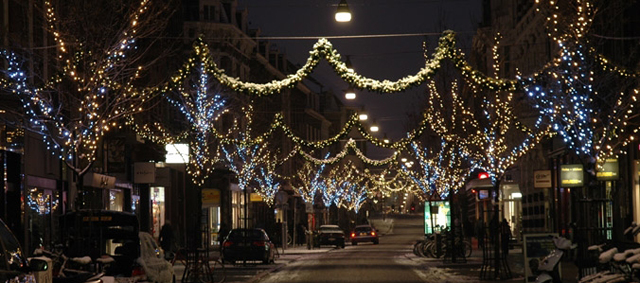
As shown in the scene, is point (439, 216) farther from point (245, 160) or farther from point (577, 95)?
point (577, 95)

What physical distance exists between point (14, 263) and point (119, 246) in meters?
10.5

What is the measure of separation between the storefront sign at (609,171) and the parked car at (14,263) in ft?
77.3

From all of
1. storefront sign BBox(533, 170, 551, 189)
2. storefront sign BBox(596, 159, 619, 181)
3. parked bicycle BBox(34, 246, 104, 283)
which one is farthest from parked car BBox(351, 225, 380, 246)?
parked bicycle BBox(34, 246, 104, 283)

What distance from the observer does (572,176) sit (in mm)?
29141

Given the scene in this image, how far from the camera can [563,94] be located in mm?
32688

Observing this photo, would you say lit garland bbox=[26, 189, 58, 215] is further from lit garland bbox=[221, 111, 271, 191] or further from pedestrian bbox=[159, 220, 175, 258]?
lit garland bbox=[221, 111, 271, 191]

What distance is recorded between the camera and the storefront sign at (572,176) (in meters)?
29.0

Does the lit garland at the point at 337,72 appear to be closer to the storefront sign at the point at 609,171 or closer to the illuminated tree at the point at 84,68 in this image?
the illuminated tree at the point at 84,68

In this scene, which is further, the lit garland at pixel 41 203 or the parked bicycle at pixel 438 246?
the parked bicycle at pixel 438 246

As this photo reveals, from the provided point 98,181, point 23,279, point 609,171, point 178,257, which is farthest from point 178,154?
point 23,279

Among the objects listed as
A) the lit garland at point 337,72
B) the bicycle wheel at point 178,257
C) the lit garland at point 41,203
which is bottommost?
the bicycle wheel at point 178,257

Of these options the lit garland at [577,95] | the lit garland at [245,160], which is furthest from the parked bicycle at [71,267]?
the lit garland at [245,160]

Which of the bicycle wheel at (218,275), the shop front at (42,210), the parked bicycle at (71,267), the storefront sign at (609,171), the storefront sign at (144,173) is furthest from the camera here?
the storefront sign at (144,173)

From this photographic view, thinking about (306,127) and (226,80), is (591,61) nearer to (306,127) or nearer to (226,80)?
(226,80)
